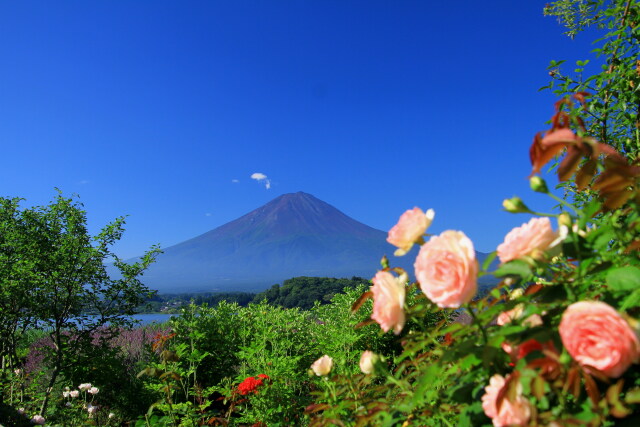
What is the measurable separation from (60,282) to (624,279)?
14.8 ft

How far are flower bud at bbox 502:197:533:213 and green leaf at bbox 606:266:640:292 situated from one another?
176mm

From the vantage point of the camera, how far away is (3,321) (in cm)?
385

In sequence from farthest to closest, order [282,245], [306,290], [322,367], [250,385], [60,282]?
[282,245], [306,290], [60,282], [250,385], [322,367]

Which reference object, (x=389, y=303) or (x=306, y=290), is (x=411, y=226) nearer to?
(x=389, y=303)

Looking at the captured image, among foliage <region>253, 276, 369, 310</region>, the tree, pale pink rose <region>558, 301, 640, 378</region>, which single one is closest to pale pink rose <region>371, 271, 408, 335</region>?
pale pink rose <region>558, 301, 640, 378</region>

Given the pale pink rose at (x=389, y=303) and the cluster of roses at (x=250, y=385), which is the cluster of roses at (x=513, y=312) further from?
the cluster of roses at (x=250, y=385)

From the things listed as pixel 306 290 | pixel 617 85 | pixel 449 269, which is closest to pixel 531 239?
pixel 449 269

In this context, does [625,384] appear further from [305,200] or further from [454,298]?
[305,200]

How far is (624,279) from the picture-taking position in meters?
0.63

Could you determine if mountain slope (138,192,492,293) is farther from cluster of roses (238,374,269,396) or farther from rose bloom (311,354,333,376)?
rose bloom (311,354,333,376)

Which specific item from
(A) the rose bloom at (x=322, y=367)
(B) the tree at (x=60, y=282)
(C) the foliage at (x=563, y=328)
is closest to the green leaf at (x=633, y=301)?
(C) the foliage at (x=563, y=328)

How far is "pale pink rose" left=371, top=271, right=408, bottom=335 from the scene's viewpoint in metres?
0.78

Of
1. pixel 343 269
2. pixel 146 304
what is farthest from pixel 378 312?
pixel 343 269

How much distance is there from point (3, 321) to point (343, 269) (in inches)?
4124
